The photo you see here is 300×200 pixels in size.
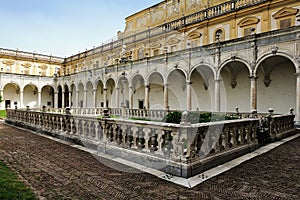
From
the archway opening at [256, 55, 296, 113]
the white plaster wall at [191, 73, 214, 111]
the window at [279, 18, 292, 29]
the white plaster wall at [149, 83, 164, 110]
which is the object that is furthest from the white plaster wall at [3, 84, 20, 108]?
the window at [279, 18, 292, 29]

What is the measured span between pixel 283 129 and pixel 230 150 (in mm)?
5733

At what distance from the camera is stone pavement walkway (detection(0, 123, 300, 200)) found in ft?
12.0

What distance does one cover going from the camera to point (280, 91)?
18.2m

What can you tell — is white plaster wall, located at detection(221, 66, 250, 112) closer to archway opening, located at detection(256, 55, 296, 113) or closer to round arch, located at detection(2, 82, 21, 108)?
archway opening, located at detection(256, 55, 296, 113)

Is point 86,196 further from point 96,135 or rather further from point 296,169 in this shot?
point 296,169

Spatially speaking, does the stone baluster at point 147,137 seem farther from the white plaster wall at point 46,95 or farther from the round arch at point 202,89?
the white plaster wall at point 46,95

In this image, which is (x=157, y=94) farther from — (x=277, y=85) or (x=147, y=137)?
(x=147, y=137)

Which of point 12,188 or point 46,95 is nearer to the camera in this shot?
point 12,188

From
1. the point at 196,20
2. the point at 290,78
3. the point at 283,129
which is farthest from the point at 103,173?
the point at 196,20

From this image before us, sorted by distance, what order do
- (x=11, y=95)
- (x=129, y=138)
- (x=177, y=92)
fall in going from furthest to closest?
(x=11, y=95), (x=177, y=92), (x=129, y=138)

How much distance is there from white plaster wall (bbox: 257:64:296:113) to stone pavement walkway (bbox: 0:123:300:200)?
13.7 m

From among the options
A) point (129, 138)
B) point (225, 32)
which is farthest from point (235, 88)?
point (129, 138)

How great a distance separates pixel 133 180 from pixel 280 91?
1812cm

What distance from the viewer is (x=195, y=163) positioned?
179 inches
